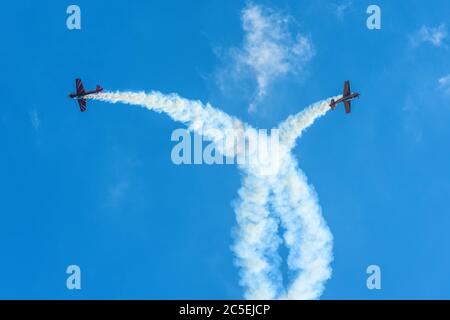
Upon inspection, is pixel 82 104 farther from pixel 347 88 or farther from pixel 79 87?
pixel 347 88

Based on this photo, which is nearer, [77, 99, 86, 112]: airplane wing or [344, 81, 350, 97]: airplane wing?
[344, 81, 350, 97]: airplane wing

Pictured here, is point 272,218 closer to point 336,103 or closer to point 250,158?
point 250,158

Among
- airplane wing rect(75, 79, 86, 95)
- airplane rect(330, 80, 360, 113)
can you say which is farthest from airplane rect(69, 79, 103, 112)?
airplane rect(330, 80, 360, 113)

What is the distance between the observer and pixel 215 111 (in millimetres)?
111375

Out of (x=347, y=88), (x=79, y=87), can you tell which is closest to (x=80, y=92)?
(x=79, y=87)

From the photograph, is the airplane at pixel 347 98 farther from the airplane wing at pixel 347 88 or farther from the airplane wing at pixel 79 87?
the airplane wing at pixel 79 87

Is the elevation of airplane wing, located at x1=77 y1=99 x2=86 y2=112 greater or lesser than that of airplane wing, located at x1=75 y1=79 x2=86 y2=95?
lesser

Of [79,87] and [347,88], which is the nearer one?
[347,88]

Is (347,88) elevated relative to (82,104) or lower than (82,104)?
lower

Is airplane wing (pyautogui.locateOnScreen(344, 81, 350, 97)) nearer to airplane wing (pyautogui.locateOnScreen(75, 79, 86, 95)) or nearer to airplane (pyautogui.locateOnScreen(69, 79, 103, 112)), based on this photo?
airplane (pyautogui.locateOnScreen(69, 79, 103, 112))
